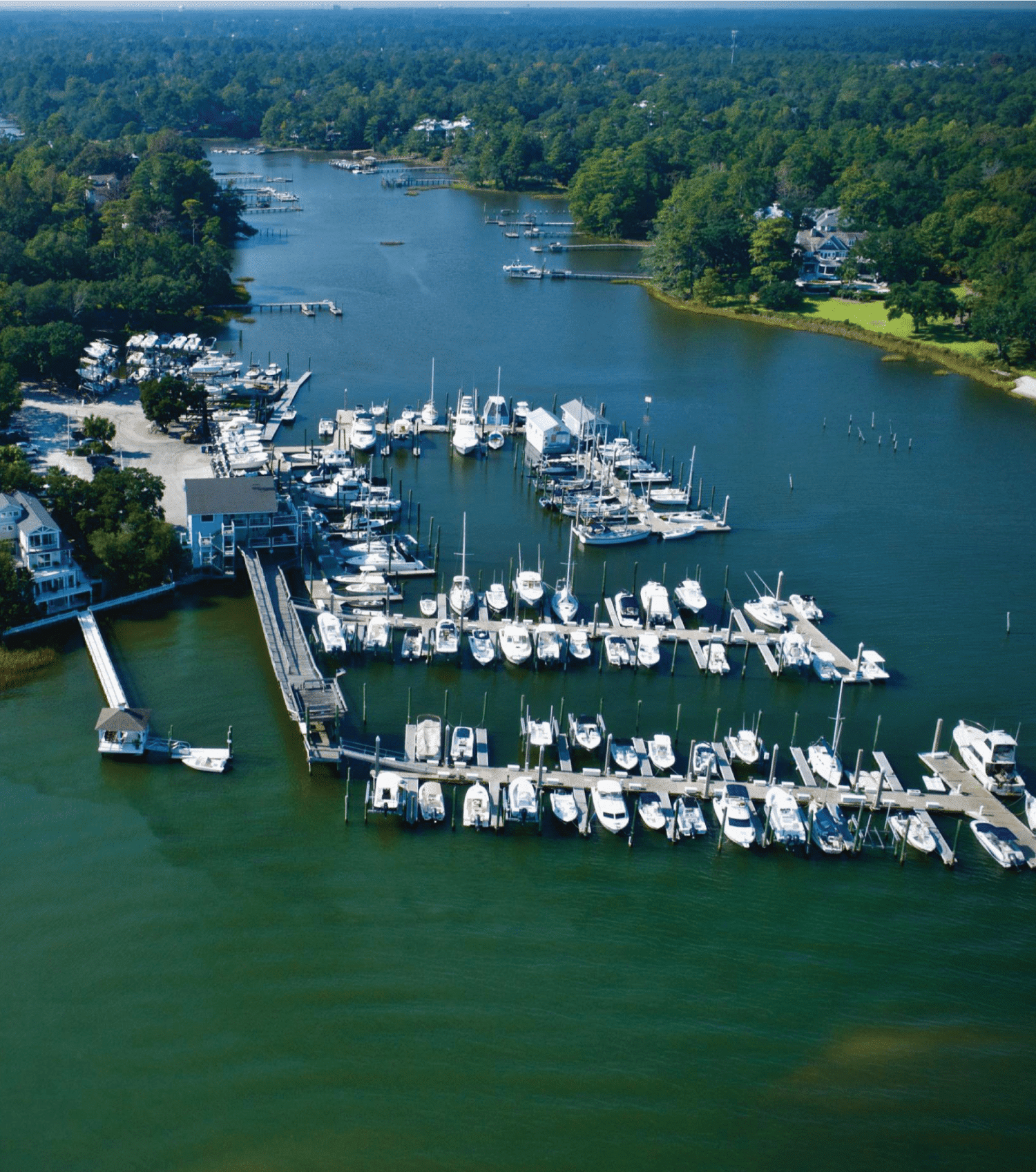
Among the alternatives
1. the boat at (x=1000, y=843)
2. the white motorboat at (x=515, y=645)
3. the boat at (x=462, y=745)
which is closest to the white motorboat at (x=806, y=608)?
the white motorboat at (x=515, y=645)

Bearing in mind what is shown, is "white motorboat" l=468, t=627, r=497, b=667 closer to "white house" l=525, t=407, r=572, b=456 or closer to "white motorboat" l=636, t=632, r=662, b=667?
"white motorboat" l=636, t=632, r=662, b=667

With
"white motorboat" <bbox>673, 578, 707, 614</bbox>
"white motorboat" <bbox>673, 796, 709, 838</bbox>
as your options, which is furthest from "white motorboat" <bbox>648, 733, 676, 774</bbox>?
"white motorboat" <bbox>673, 578, 707, 614</bbox>

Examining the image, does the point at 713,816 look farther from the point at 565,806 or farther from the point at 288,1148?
the point at 288,1148

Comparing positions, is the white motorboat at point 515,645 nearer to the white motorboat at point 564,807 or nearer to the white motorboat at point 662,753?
the white motorboat at point 662,753

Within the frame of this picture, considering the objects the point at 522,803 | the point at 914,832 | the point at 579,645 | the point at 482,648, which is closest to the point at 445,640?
the point at 482,648

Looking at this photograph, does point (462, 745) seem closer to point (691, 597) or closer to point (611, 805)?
point (611, 805)
